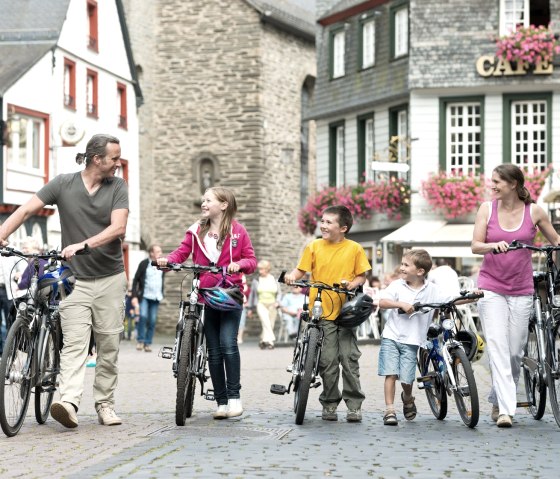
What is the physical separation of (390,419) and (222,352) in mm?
1364

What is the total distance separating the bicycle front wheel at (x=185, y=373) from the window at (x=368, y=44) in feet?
90.9

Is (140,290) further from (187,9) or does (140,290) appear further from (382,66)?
(187,9)

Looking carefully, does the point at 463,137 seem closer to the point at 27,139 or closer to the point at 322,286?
the point at 27,139

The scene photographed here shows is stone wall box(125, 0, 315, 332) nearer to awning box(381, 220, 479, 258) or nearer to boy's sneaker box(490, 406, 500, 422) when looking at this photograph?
awning box(381, 220, 479, 258)

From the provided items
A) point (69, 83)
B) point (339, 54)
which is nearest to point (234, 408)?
point (69, 83)

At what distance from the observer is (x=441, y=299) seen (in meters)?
11.1

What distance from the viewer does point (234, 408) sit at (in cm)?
1074

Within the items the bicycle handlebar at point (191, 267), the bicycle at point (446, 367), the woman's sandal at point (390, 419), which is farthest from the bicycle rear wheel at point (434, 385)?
the bicycle handlebar at point (191, 267)

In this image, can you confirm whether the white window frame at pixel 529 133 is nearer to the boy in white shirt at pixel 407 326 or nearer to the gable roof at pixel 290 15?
the gable roof at pixel 290 15

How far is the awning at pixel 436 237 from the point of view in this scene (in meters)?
32.9

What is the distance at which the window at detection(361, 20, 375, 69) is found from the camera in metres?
37.5

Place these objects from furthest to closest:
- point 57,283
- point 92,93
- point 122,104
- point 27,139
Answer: point 122,104, point 92,93, point 27,139, point 57,283

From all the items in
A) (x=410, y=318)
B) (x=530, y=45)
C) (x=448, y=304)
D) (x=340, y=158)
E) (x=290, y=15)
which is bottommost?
(x=410, y=318)

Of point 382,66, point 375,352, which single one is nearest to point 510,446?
point 375,352
